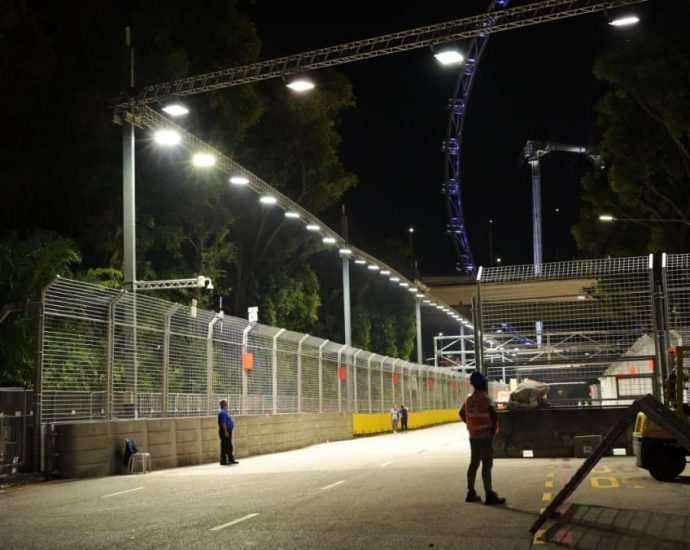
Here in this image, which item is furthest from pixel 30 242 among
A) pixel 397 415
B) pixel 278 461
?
pixel 397 415

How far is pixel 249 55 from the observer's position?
46781 mm

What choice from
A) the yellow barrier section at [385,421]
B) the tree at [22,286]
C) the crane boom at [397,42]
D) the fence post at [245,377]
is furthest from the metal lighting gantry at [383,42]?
the yellow barrier section at [385,421]

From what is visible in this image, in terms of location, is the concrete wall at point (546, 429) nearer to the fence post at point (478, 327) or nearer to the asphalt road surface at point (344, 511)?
the fence post at point (478, 327)

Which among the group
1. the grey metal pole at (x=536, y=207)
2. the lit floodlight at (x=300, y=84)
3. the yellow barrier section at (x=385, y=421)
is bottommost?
the yellow barrier section at (x=385, y=421)

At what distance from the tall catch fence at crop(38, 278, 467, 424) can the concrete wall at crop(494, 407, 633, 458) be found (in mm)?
7890

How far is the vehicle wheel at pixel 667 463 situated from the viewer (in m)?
15.5

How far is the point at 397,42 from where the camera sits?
24359 mm

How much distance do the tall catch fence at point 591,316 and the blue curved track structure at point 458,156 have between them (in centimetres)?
7365

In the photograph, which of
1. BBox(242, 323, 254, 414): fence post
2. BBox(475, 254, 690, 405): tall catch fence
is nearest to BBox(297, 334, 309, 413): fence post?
BBox(242, 323, 254, 414): fence post

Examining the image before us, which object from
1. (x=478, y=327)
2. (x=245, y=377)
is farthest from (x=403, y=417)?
(x=478, y=327)

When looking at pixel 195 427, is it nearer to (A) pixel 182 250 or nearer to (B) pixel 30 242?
(B) pixel 30 242

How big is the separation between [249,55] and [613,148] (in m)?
17.6

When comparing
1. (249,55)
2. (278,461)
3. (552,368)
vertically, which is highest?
(249,55)

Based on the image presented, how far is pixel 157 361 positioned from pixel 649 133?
21.5 meters
